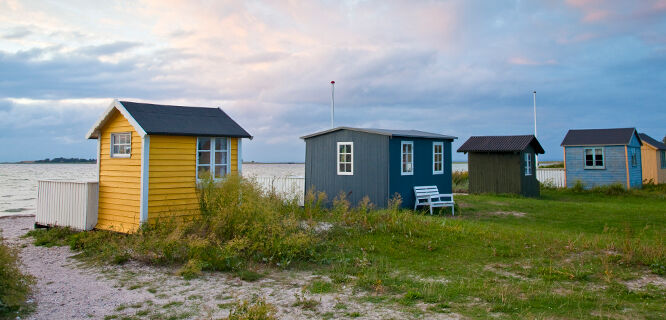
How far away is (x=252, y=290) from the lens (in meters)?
6.69

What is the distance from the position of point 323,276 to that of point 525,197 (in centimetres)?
1729

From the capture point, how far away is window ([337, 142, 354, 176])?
642 inches

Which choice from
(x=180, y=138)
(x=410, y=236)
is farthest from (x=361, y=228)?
(x=180, y=138)

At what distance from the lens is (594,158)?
25.2 meters

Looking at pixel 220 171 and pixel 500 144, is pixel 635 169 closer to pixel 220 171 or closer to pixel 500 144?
pixel 500 144

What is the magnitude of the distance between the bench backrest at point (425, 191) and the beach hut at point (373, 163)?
276 millimetres

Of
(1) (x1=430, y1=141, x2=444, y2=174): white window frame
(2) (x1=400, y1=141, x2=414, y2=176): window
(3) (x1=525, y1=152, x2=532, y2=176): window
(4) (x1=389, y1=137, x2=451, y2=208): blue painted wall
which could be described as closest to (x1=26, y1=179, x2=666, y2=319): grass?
(4) (x1=389, y1=137, x2=451, y2=208): blue painted wall

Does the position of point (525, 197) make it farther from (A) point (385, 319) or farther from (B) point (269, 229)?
(A) point (385, 319)

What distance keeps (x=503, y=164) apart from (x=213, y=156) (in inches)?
617

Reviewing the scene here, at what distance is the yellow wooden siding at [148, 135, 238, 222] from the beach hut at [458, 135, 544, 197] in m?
15.7

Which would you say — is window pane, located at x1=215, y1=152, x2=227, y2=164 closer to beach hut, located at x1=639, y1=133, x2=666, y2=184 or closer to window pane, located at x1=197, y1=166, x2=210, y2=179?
window pane, located at x1=197, y1=166, x2=210, y2=179

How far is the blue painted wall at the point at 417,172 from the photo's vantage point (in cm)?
1555

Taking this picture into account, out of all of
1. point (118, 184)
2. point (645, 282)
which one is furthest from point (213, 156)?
point (645, 282)

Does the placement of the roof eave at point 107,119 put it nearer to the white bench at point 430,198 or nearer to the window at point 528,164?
the white bench at point 430,198
